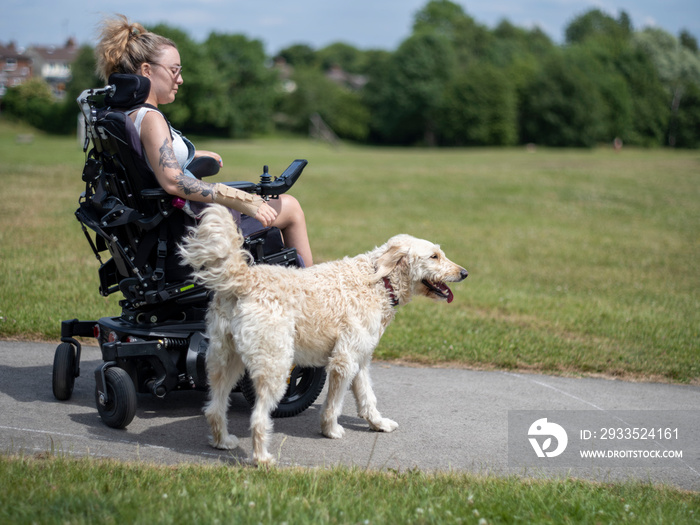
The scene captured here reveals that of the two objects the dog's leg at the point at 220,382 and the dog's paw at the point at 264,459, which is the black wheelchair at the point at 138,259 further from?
the dog's paw at the point at 264,459

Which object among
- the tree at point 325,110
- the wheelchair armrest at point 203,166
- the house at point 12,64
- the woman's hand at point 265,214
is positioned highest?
the tree at point 325,110

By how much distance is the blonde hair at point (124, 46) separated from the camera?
505 cm

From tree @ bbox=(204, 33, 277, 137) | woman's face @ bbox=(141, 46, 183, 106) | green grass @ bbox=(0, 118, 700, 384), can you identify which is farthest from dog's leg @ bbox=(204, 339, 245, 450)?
tree @ bbox=(204, 33, 277, 137)

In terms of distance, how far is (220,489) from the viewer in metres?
3.72

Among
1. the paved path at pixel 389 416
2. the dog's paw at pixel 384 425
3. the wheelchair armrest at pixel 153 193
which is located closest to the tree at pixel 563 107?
the paved path at pixel 389 416

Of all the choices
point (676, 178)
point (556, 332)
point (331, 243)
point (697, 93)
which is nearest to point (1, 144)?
point (331, 243)

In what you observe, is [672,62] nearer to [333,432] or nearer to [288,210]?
[288,210]

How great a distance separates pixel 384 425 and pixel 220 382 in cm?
132

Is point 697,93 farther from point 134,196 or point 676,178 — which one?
point 134,196

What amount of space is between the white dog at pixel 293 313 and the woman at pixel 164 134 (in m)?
0.37

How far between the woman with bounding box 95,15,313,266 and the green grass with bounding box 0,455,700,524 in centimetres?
180

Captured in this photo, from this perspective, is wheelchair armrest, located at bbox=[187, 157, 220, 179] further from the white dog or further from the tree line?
the tree line

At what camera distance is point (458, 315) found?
29.3 ft

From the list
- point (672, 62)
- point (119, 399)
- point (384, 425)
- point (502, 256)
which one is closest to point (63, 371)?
point (119, 399)
